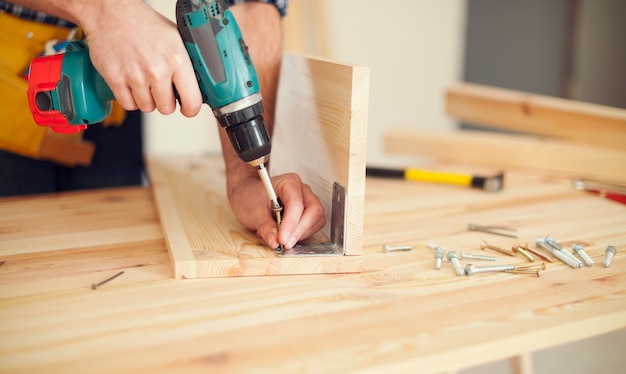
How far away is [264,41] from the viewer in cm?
126

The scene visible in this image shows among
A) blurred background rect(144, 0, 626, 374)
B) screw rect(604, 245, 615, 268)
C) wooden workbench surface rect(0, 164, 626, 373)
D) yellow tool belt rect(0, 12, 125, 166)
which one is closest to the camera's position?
wooden workbench surface rect(0, 164, 626, 373)

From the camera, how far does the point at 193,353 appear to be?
0.65 metres

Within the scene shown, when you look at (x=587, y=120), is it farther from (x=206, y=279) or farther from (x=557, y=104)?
(x=206, y=279)

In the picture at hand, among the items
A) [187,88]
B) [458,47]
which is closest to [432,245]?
[187,88]

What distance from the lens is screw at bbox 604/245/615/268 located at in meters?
0.91

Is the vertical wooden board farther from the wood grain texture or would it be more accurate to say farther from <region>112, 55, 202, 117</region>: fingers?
<region>112, 55, 202, 117</region>: fingers

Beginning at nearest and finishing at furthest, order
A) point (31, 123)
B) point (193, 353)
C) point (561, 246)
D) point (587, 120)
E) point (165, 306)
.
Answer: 1. point (193, 353)
2. point (165, 306)
3. point (561, 246)
4. point (31, 123)
5. point (587, 120)

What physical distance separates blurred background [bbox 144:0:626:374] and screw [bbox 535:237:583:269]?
1.44 m

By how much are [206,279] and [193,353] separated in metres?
0.22

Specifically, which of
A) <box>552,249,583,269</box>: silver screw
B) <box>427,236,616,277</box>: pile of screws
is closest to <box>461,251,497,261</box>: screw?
<box>427,236,616,277</box>: pile of screws

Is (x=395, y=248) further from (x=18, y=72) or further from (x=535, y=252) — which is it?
(x=18, y=72)

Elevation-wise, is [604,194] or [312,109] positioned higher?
[312,109]

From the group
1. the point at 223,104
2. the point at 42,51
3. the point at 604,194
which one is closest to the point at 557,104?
the point at 604,194

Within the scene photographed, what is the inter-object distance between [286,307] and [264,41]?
27.5 inches
